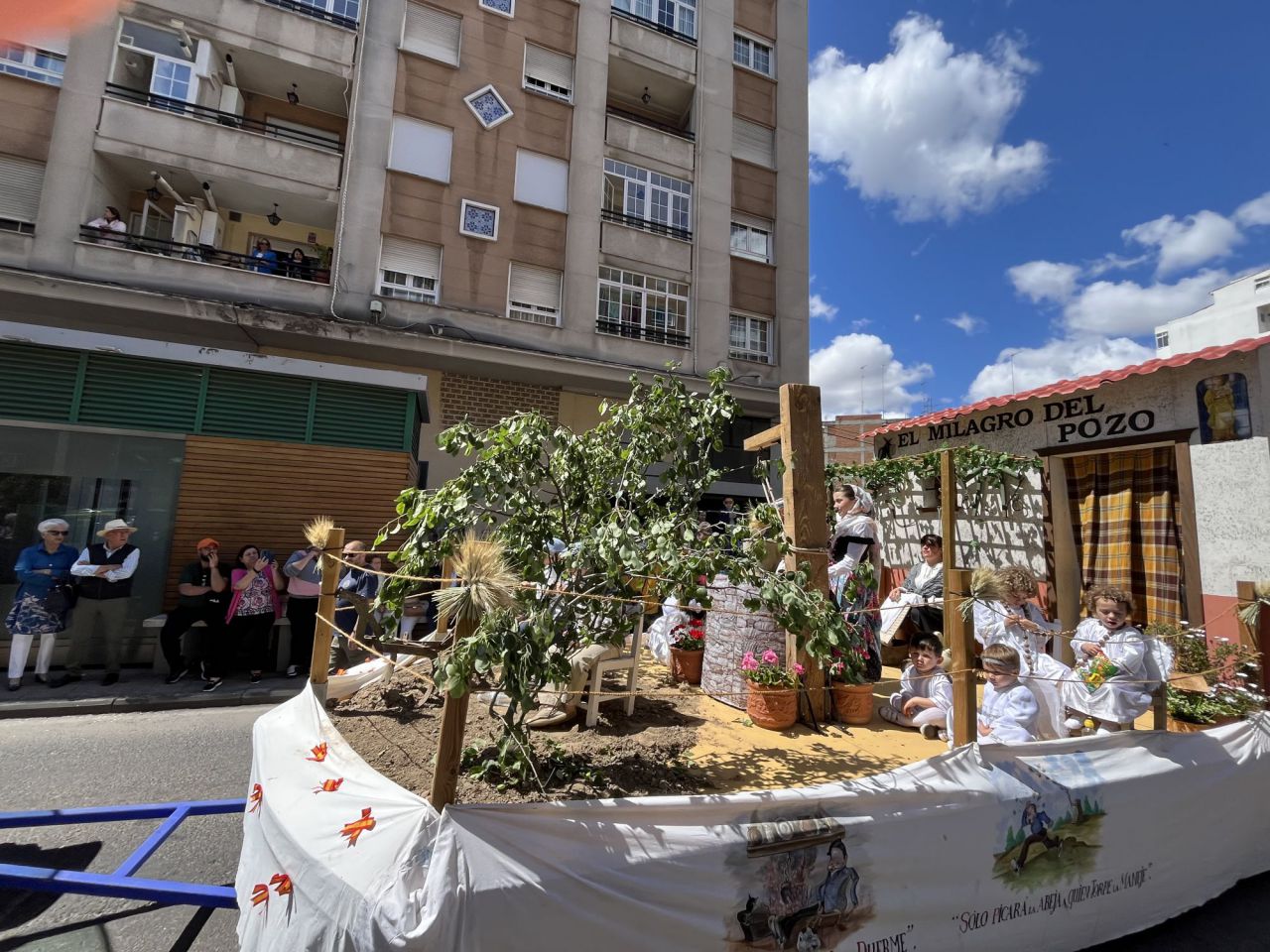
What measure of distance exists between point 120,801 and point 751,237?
16.5 metres

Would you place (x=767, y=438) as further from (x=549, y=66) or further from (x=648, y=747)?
(x=549, y=66)

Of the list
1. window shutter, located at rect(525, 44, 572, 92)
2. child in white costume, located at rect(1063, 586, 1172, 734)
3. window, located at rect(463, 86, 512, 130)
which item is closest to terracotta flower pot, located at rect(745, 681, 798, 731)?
child in white costume, located at rect(1063, 586, 1172, 734)

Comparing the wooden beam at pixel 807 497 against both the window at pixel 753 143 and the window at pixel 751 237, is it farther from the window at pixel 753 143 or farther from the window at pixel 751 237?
the window at pixel 753 143

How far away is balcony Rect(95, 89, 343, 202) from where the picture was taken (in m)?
11.0

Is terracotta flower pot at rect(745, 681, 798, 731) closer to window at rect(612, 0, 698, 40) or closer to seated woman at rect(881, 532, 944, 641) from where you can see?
seated woman at rect(881, 532, 944, 641)

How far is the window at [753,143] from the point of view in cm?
1623

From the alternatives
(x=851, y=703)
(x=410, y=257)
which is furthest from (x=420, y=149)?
(x=851, y=703)

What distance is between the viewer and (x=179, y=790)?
4289 millimetres

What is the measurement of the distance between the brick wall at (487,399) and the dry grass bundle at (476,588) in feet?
34.4

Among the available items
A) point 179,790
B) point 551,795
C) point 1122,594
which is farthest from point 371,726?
point 1122,594

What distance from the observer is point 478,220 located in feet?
43.4

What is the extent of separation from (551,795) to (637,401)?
233cm

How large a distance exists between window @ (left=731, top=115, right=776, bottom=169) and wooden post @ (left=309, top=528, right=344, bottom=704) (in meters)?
16.4

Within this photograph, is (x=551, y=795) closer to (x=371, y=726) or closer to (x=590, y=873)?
(x=590, y=873)
